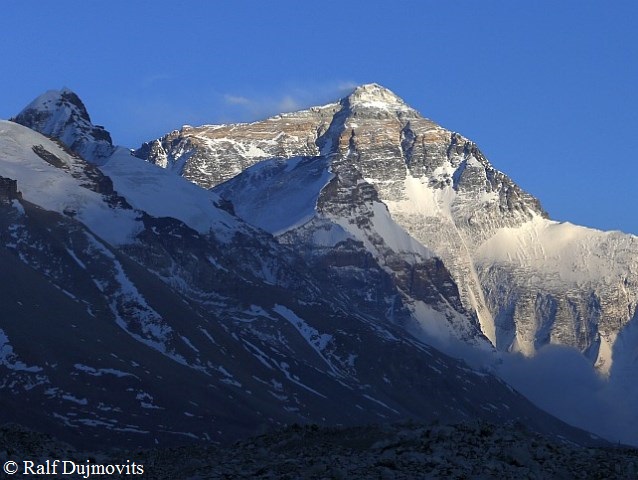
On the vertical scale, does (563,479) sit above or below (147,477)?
above

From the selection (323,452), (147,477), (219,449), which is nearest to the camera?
(147,477)

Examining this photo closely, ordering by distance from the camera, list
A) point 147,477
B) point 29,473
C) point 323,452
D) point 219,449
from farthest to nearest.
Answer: point 219,449, point 323,452, point 147,477, point 29,473

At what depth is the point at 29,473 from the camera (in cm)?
5925

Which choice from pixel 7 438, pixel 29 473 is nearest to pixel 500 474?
pixel 29 473

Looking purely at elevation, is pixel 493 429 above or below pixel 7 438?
above

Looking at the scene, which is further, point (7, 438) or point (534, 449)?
point (7, 438)

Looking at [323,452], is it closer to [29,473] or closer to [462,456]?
[462,456]

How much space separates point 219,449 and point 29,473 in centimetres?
1733

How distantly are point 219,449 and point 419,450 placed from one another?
13698 mm

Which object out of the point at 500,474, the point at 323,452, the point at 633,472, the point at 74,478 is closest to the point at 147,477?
the point at 74,478

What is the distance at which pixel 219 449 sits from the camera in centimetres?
7544

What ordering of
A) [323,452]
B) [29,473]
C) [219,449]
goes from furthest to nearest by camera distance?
[219,449] < [323,452] < [29,473]

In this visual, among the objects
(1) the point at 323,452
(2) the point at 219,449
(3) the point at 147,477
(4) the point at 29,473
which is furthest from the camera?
(2) the point at 219,449

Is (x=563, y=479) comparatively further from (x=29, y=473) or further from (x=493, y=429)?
(x=29, y=473)
